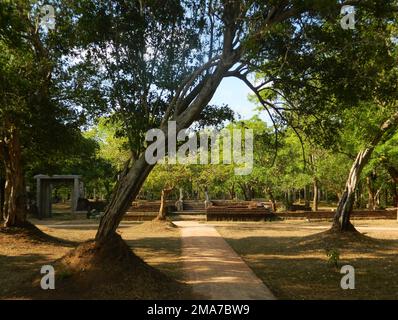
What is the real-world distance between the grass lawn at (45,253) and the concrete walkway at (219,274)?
0.44 meters

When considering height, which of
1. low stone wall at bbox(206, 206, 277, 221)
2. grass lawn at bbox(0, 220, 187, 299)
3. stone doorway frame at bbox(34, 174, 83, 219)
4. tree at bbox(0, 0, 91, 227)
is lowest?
grass lawn at bbox(0, 220, 187, 299)

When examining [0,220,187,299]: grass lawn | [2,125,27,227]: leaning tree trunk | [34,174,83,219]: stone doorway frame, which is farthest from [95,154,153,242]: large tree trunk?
[34,174,83,219]: stone doorway frame

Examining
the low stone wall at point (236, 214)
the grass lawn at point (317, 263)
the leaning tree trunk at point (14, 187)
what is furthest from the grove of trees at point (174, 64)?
the low stone wall at point (236, 214)

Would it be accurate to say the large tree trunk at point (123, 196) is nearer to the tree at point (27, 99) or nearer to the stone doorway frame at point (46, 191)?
the tree at point (27, 99)

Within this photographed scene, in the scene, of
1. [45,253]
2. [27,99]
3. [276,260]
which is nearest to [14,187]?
[45,253]

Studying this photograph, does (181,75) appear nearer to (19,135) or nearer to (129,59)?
(129,59)

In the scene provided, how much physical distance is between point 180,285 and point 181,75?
203 inches

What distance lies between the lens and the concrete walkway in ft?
28.0

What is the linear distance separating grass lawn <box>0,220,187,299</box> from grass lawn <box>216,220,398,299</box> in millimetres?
2320

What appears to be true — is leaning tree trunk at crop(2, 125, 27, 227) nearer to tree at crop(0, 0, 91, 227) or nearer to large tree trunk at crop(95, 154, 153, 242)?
tree at crop(0, 0, 91, 227)

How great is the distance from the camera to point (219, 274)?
1058 cm

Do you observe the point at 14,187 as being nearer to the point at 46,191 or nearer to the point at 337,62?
the point at 337,62

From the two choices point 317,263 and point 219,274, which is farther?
point 317,263

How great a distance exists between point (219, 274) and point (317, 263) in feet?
11.5
